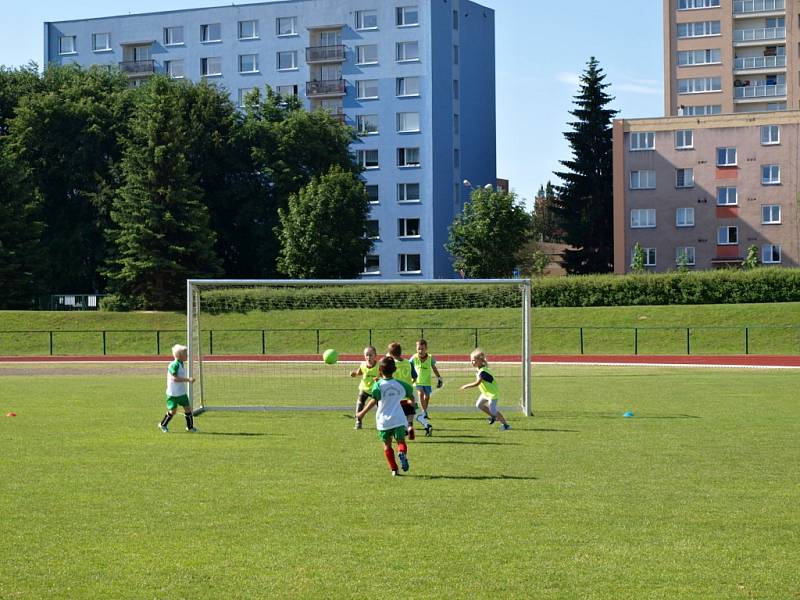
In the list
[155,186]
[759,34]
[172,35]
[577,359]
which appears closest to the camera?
[577,359]

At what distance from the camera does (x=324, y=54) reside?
8956 cm

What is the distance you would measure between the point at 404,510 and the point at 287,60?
8323cm

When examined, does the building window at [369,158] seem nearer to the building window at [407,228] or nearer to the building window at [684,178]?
the building window at [407,228]

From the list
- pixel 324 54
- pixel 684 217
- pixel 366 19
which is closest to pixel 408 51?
pixel 366 19

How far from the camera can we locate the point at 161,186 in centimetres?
6125

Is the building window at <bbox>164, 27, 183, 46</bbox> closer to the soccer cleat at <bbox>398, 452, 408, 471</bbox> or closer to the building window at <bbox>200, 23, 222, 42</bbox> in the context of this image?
the building window at <bbox>200, 23, 222, 42</bbox>

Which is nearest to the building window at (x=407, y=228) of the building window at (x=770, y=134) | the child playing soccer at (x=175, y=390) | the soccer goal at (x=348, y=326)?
the building window at (x=770, y=134)

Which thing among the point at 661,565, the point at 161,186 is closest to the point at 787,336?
the point at 161,186

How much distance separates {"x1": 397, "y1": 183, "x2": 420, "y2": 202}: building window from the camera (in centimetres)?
8788

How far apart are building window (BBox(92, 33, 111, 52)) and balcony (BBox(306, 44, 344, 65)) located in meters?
17.8

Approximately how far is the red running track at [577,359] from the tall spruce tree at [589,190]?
1531 inches

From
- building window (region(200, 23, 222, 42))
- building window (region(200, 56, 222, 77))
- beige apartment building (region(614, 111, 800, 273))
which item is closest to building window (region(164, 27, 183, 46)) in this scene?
Result: building window (region(200, 23, 222, 42))

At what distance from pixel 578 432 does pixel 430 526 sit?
343 inches

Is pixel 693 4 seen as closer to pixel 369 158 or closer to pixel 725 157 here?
pixel 725 157
